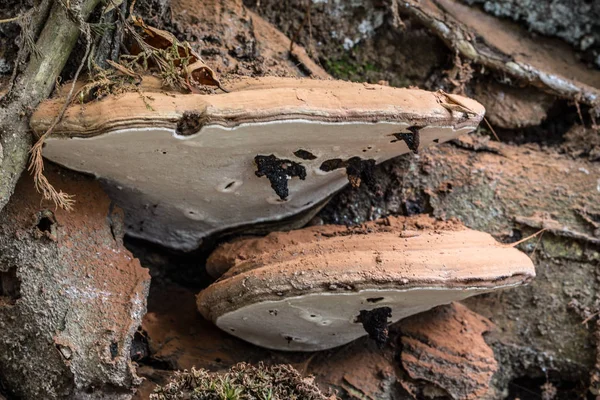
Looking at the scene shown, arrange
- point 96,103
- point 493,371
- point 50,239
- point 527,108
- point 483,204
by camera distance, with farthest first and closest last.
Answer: point 527,108 < point 483,204 < point 493,371 < point 50,239 < point 96,103

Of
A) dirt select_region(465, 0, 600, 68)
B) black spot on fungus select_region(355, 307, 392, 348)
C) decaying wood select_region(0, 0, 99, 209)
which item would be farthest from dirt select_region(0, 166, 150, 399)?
dirt select_region(465, 0, 600, 68)

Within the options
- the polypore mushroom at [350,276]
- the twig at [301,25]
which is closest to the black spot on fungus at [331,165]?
the polypore mushroom at [350,276]

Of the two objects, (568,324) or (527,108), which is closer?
(568,324)

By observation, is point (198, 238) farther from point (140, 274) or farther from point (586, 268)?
point (586, 268)

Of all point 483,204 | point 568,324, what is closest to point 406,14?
point 483,204

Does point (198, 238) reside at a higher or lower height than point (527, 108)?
lower

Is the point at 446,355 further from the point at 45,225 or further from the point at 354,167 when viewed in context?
the point at 45,225

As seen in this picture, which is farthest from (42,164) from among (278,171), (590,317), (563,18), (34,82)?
(563,18)
